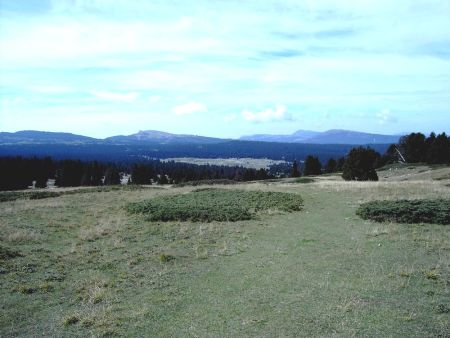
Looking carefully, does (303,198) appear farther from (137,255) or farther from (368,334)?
(368,334)

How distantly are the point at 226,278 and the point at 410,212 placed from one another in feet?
44.6

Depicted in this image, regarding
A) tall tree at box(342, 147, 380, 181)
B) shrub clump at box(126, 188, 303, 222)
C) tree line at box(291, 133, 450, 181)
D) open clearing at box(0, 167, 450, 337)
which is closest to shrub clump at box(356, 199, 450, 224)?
open clearing at box(0, 167, 450, 337)

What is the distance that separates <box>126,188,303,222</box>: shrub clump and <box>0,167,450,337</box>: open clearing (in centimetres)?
141

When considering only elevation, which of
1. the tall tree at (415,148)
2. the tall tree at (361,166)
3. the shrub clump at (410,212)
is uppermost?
the tall tree at (415,148)

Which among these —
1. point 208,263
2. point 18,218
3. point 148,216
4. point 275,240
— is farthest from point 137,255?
point 18,218

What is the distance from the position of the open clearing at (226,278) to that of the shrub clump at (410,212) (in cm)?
121

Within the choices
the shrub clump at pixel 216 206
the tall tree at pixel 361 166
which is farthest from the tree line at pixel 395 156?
the shrub clump at pixel 216 206

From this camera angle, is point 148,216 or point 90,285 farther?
point 148,216

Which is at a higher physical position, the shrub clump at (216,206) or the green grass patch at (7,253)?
the shrub clump at (216,206)

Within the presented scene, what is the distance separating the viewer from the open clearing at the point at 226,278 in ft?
29.8

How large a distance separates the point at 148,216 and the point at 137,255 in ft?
30.1

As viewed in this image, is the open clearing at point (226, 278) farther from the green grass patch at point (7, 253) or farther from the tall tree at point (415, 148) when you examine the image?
the tall tree at point (415, 148)

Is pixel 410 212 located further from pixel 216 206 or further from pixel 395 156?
pixel 395 156

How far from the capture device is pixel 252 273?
13023mm
